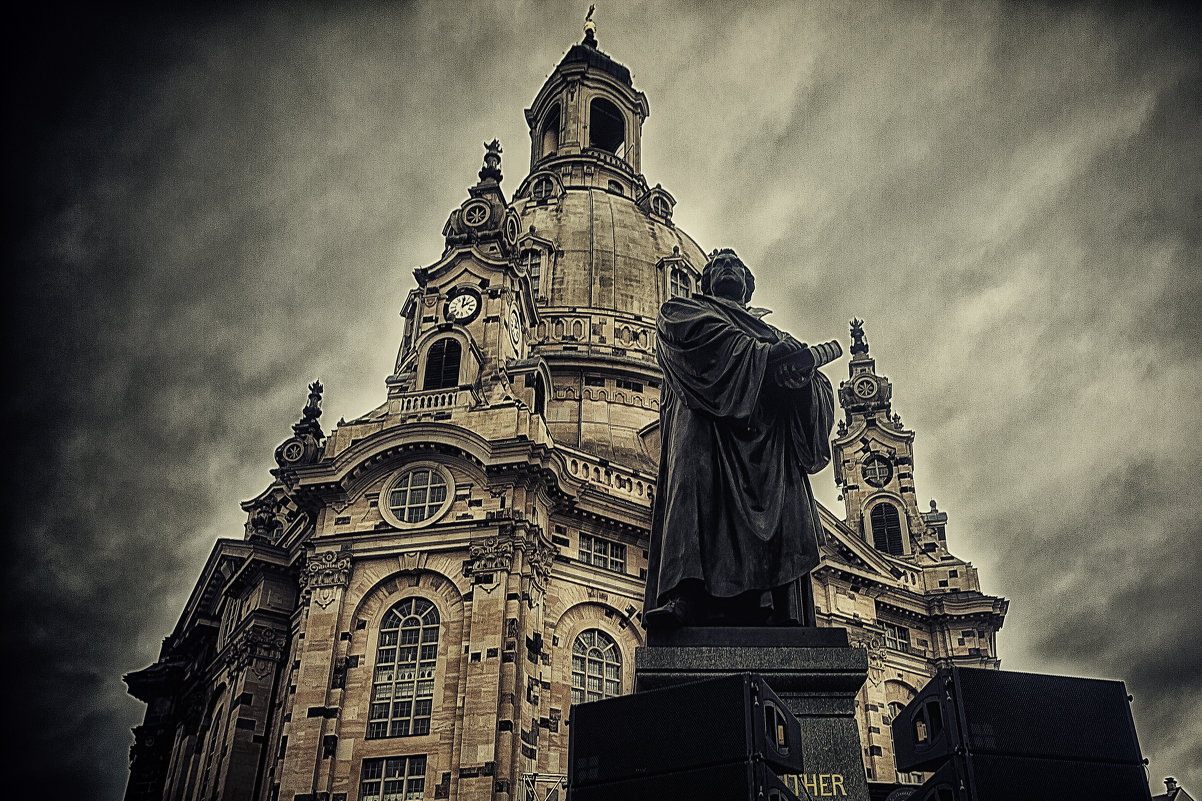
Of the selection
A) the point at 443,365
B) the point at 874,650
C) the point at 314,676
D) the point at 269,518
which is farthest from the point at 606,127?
the point at 314,676

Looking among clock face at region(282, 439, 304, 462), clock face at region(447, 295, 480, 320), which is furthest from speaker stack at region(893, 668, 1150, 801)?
clock face at region(282, 439, 304, 462)

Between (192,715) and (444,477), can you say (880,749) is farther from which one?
(192,715)

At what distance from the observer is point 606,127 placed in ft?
265

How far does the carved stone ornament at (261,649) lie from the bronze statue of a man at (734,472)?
3431cm

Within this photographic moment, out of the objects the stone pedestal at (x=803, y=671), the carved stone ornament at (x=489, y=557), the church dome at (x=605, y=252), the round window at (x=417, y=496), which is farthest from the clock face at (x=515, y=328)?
the stone pedestal at (x=803, y=671)

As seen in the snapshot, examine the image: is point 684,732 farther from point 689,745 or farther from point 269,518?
point 269,518

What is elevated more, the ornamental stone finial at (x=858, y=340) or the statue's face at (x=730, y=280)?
the ornamental stone finial at (x=858, y=340)

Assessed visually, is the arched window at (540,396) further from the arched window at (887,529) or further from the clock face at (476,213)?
the arched window at (887,529)

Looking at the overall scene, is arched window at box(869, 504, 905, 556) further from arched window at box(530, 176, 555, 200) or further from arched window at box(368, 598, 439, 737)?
arched window at box(530, 176, 555, 200)

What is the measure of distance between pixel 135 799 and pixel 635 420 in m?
30.1

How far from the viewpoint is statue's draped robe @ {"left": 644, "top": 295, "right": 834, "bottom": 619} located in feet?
26.1

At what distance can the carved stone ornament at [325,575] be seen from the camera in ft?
114

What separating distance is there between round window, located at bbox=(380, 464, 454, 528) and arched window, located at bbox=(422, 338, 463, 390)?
486 cm

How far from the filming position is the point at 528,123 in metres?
80.8
